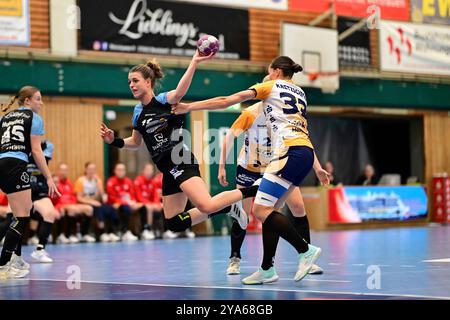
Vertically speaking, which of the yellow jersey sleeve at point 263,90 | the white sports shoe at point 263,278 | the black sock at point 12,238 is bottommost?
the white sports shoe at point 263,278

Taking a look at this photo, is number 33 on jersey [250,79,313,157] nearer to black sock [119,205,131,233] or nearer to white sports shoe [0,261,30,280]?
→ white sports shoe [0,261,30,280]

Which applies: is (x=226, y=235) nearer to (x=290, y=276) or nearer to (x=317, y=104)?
(x=317, y=104)

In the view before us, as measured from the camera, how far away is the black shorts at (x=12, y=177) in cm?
814

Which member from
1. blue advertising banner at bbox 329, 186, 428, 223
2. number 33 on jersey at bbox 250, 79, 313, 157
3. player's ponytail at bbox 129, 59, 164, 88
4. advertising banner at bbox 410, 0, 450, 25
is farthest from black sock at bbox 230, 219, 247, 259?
advertising banner at bbox 410, 0, 450, 25

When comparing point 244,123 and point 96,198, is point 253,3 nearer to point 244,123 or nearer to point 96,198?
point 96,198

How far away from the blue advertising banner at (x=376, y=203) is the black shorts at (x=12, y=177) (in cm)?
1244

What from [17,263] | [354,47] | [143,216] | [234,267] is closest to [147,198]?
[143,216]

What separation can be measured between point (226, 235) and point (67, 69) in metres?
5.68

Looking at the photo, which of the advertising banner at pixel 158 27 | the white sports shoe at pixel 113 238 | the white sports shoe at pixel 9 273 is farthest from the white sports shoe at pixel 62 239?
the white sports shoe at pixel 9 273

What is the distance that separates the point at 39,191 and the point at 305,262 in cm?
556

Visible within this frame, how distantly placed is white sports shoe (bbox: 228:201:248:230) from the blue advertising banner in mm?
11620

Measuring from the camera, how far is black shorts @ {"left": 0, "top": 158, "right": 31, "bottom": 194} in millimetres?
8141

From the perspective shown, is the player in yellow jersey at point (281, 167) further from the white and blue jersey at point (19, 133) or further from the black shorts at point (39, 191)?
the black shorts at point (39, 191)
